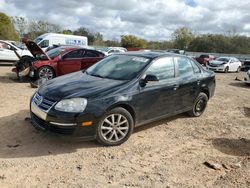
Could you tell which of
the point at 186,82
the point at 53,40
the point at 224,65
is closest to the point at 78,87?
the point at 186,82

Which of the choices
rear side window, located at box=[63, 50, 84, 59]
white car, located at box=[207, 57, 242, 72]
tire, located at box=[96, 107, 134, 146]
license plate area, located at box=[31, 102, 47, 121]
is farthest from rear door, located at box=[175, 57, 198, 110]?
white car, located at box=[207, 57, 242, 72]

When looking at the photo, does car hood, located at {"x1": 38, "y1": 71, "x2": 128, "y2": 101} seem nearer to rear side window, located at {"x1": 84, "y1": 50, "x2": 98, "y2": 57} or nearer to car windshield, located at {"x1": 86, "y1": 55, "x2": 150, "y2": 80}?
car windshield, located at {"x1": 86, "y1": 55, "x2": 150, "y2": 80}

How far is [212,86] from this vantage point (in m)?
7.55

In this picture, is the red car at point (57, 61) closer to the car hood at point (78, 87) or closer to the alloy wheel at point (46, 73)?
the alloy wheel at point (46, 73)

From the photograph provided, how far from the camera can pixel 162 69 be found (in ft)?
19.8

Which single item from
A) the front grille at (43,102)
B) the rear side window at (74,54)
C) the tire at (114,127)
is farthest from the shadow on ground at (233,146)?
the rear side window at (74,54)

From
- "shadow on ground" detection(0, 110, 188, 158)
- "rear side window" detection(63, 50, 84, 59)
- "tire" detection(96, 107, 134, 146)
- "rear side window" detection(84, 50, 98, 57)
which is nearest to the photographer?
"shadow on ground" detection(0, 110, 188, 158)

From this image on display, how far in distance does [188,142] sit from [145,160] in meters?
1.28

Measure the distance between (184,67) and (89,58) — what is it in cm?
648

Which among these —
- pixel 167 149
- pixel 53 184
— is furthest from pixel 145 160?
pixel 53 184

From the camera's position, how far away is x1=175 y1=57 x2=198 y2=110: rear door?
6.36 metres

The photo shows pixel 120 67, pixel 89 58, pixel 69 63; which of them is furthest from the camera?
pixel 89 58

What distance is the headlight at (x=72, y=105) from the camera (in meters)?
4.67

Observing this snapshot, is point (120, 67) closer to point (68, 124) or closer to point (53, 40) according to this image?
point (68, 124)
